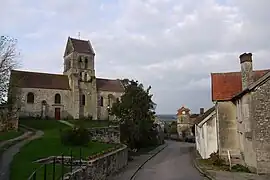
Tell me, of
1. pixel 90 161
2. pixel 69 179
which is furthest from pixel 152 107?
pixel 69 179

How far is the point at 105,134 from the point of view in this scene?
3441cm

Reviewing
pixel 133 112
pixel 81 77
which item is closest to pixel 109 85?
pixel 81 77

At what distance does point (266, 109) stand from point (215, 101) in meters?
5.93

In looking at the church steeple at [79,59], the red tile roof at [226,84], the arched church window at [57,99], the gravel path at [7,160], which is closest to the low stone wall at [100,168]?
the gravel path at [7,160]

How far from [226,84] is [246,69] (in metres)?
4.21

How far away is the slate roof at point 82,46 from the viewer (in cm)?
5967

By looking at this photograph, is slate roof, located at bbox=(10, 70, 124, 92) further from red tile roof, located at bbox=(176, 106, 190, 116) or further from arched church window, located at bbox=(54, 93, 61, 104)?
red tile roof, located at bbox=(176, 106, 190, 116)

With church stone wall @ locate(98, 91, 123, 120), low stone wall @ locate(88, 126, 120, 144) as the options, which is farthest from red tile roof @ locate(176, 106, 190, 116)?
low stone wall @ locate(88, 126, 120, 144)

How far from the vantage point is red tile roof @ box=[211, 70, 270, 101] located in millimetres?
25688

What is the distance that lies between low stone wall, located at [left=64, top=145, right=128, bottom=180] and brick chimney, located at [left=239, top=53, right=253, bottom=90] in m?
11.7

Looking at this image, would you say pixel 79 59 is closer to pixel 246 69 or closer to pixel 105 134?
pixel 105 134

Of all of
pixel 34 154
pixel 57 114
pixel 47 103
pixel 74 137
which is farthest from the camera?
pixel 57 114

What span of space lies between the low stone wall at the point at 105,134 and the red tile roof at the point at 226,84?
1356cm

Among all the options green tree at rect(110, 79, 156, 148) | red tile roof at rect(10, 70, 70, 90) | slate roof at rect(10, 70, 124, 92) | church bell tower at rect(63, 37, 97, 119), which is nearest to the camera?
green tree at rect(110, 79, 156, 148)
